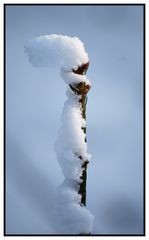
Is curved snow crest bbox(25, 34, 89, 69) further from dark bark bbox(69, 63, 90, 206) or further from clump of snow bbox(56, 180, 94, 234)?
clump of snow bbox(56, 180, 94, 234)

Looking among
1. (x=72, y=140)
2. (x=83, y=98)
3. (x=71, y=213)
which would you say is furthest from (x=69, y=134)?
(x=71, y=213)

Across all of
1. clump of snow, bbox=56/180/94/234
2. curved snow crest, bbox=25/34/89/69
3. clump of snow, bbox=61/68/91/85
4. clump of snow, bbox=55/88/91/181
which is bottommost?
clump of snow, bbox=56/180/94/234

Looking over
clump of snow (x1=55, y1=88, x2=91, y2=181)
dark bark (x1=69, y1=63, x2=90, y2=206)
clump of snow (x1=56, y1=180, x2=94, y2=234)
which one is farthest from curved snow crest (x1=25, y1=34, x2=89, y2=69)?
clump of snow (x1=56, y1=180, x2=94, y2=234)

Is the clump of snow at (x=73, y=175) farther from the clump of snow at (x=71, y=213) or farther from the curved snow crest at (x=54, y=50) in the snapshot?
the curved snow crest at (x=54, y=50)

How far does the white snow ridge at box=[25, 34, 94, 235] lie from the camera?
1.77 m

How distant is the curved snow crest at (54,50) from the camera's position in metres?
1.87

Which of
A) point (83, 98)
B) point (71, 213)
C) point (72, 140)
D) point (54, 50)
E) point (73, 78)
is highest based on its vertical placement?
point (54, 50)

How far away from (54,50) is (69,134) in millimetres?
561

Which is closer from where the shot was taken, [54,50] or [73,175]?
[73,175]

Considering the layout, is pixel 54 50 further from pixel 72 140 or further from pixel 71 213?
pixel 71 213

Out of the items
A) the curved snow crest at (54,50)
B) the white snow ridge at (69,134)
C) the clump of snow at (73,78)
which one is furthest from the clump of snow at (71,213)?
the curved snow crest at (54,50)

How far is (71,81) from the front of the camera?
5.85ft

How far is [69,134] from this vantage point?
6.19 feet

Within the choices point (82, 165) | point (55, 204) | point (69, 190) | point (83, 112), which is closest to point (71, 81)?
point (83, 112)
